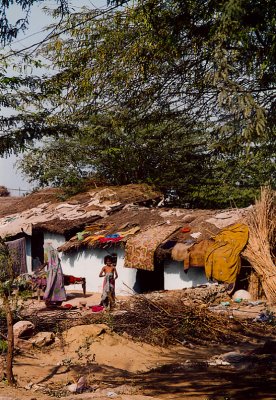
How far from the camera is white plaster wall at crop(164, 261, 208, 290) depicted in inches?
611

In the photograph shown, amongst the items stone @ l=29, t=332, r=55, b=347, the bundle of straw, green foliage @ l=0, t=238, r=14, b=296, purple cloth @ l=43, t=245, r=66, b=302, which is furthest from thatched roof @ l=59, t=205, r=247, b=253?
green foliage @ l=0, t=238, r=14, b=296

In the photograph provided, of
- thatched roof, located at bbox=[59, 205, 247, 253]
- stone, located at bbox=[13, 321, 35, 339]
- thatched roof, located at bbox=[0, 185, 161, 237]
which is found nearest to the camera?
stone, located at bbox=[13, 321, 35, 339]

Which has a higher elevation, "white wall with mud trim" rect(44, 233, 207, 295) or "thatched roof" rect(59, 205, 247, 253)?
"thatched roof" rect(59, 205, 247, 253)

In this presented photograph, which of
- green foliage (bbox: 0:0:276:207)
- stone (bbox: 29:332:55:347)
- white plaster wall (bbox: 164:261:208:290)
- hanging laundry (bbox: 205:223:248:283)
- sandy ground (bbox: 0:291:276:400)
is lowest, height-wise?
sandy ground (bbox: 0:291:276:400)

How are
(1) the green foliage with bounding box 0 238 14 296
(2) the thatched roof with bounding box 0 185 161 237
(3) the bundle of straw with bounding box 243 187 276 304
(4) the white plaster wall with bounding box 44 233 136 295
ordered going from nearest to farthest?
(1) the green foliage with bounding box 0 238 14 296 → (3) the bundle of straw with bounding box 243 187 276 304 → (4) the white plaster wall with bounding box 44 233 136 295 → (2) the thatched roof with bounding box 0 185 161 237

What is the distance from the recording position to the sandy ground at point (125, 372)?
7121mm

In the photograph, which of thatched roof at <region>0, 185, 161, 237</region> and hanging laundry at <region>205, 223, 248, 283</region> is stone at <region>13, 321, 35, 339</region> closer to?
hanging laundry at <region>205, 223, 248, 283</region>

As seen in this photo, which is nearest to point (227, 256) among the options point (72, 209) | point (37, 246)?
point (72, 209)

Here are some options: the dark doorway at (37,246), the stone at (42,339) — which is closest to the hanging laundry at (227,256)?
the stone at (42,339)

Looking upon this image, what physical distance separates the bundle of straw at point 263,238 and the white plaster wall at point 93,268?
3.92m

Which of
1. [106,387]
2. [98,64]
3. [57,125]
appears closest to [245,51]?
[98,64]

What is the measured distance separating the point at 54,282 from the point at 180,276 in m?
3.38

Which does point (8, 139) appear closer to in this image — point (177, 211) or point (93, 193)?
point (177, 211)

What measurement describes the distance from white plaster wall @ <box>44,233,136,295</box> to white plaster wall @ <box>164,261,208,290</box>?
131 centimetres
